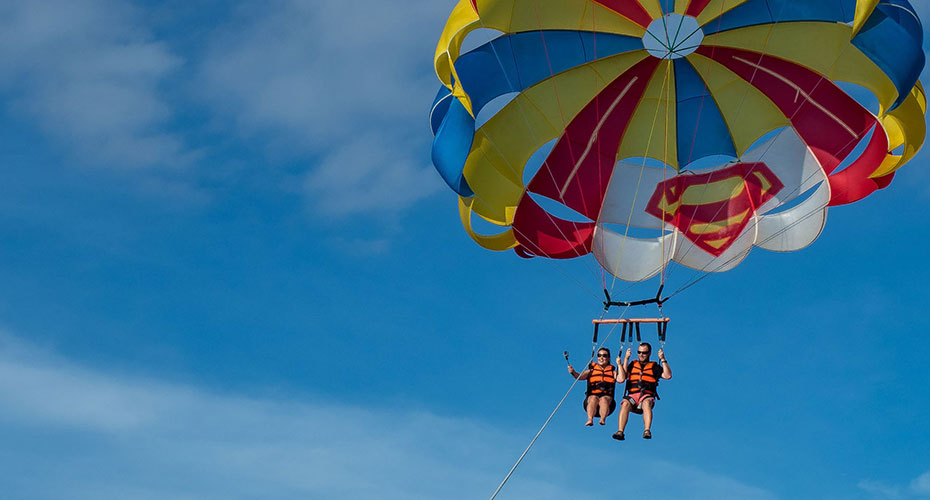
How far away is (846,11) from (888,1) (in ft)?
2.82

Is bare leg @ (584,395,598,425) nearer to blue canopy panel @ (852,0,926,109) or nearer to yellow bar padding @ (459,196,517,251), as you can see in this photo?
yellow bar padding @ (459,196,517,251)

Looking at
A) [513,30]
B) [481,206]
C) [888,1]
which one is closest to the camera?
[888,1]

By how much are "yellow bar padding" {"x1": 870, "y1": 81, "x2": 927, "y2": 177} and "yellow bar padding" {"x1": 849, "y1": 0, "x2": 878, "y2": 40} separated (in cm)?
117

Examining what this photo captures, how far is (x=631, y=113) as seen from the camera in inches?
634

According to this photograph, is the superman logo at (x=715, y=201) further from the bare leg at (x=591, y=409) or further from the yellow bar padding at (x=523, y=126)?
the bare leg at (x=591, y=409)

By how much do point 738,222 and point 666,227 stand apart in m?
0.93

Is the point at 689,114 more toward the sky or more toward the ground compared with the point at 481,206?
more toward the sky

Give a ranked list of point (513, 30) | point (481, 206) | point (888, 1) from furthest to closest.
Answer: point (481, 206)
point (513, 30)
point (888, 1)

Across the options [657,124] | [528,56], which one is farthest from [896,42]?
[528,56]

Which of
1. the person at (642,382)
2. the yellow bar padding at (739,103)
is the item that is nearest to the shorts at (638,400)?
the person at (642,382)

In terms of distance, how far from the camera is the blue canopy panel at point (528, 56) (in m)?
14.9

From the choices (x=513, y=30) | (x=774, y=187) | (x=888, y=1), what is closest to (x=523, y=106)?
(x=513, y=30)

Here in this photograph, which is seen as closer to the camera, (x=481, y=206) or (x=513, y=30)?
(x=513, y=30)

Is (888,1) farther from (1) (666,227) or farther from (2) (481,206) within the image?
(2) (481,206)
